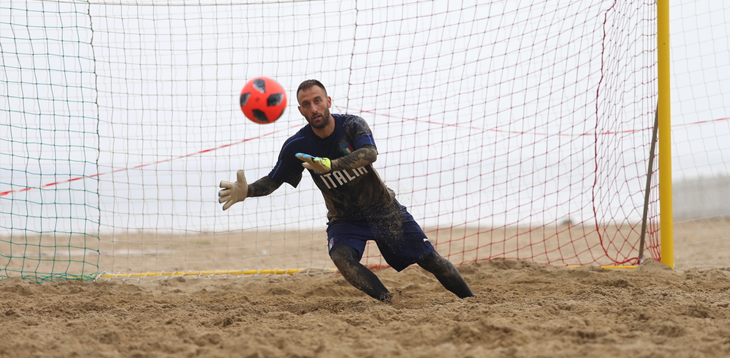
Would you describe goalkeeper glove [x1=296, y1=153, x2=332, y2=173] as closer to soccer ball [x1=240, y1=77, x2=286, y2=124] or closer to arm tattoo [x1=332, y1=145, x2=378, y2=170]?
arm tattoo [x1=332, y1=145, x2=378, y2=170]

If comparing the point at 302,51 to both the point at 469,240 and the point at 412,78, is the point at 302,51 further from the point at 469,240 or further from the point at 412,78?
the point at 469,240

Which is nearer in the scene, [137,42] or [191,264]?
[137,42]

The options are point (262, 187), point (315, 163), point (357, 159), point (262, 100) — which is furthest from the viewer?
point (262, 100)

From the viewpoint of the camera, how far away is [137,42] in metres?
6.52

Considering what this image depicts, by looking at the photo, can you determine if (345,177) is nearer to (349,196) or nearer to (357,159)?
(349,196)

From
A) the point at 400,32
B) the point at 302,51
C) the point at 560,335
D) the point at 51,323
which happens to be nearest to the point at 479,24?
the point at 400,32

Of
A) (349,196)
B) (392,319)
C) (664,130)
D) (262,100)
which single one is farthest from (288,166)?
(664,130)

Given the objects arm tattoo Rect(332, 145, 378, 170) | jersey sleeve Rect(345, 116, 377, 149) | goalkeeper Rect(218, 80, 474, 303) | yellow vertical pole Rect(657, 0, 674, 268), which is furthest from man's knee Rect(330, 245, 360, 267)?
yellow vertical pole Rect(657, 0, 674, 268)

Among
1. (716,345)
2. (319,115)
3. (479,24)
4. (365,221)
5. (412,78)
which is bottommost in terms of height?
(716,345)

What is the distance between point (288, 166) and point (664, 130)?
12.1 ft

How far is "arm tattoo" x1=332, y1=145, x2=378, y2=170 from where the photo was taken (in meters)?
3.66

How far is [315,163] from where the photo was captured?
350cm

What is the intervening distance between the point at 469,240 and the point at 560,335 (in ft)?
23.3

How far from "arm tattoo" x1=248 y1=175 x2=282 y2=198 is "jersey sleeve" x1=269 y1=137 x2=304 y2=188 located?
38 millimetres
